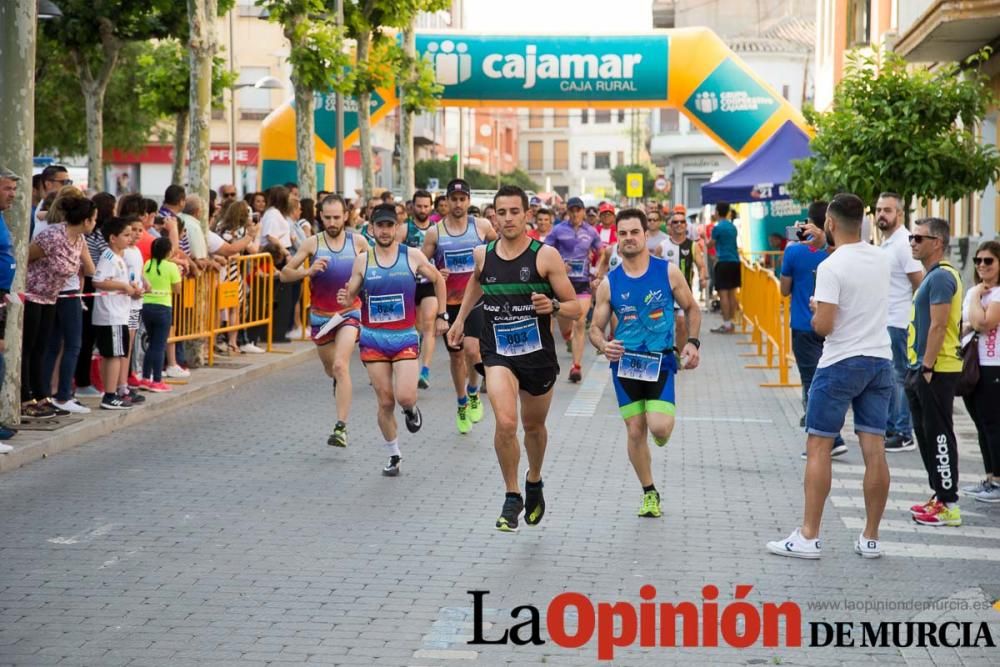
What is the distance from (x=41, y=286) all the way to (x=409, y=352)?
11.4 feet

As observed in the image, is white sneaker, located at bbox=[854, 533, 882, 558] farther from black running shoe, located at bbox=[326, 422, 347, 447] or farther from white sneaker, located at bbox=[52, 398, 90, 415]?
white sneaker, located at bbox=[52, 398, 90, 415]

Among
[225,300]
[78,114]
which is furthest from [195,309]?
[78,114]

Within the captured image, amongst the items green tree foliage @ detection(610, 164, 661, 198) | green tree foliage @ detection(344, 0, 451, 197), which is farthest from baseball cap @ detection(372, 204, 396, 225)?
green tree foliage @ detection(610, 164, 661, 198)

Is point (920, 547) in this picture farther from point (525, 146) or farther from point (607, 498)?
point (525, 146)

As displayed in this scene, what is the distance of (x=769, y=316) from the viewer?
1859cm

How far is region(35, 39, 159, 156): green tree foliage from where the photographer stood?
1886 inches

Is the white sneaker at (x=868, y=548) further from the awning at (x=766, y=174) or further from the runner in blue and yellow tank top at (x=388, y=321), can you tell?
the awning at (x=766, y=174)

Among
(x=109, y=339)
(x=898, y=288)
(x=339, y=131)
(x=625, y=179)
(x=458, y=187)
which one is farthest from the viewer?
(x=625, y=179)

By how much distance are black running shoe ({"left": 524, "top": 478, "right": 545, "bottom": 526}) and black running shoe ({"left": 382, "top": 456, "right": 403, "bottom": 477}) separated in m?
2.07

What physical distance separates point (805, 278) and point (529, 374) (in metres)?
4.54

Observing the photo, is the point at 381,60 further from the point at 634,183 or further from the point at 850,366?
the point at 634,183

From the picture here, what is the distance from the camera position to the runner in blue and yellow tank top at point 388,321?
10680 millimetres

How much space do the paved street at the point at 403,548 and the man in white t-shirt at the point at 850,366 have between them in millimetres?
273

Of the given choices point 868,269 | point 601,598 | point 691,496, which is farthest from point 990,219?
point 601,598
